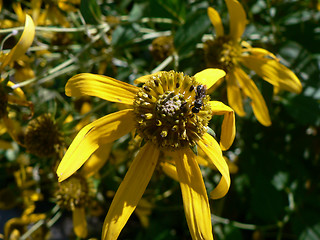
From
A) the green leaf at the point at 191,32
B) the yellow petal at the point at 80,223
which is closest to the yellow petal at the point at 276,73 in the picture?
the green leaf at the point at 191,32

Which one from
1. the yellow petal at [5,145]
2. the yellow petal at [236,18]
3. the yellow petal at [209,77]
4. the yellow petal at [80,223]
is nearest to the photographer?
the yellow petal at [209,77]

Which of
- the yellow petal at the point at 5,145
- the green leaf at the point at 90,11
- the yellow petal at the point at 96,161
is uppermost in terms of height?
the green leaf at the point at 90,11

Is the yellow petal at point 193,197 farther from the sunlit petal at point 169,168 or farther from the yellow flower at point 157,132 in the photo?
the sunlit petal at point 169,168

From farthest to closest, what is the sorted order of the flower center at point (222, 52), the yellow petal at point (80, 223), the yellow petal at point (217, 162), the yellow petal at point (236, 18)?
the yellow petal at point (80, 223), the flower center at point (222, 52), the yellow petal at point (236, 18), the yellow petal at point (217, 162)

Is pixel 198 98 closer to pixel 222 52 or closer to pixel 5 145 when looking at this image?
pixel 222 52

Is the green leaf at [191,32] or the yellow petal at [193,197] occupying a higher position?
the green leaf at [191,32]

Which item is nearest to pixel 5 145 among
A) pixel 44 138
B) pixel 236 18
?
pixel 44 138

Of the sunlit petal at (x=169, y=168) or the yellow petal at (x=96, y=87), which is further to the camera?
the sunlit petal at (x=169, y=168)
